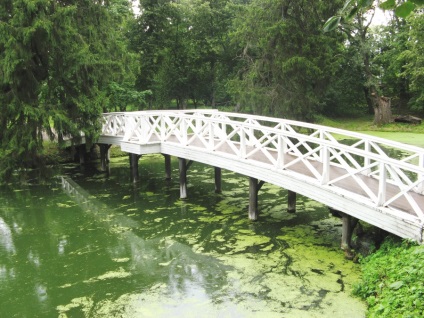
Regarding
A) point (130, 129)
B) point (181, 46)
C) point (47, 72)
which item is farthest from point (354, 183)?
point (181, 46)

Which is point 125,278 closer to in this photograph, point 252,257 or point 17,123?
point 252,257

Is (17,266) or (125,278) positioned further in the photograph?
(17,266)

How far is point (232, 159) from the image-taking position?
392 inches

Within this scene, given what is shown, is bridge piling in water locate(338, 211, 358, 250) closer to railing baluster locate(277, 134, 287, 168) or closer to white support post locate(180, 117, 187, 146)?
railing baluster locate(277, 134, 287, 168)

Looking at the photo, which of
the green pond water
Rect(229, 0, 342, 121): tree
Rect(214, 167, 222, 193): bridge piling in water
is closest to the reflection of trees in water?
the green pond water

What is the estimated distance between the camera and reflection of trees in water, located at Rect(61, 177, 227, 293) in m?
6.87

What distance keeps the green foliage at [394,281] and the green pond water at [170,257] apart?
0.94ft

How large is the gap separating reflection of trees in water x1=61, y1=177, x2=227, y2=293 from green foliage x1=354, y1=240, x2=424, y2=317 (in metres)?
2.34

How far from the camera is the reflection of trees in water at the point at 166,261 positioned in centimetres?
687

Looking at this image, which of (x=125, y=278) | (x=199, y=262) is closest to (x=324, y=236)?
(x=199, y=262)

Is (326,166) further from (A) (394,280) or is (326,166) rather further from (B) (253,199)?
(B) (253,199)

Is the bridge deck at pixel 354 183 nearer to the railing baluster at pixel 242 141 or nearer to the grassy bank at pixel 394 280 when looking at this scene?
the railing baluster at pixel 242 141

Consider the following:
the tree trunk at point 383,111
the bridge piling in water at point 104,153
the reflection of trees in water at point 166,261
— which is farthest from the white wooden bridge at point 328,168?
the tree trunk at point 383,111

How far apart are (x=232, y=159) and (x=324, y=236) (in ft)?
9.49
